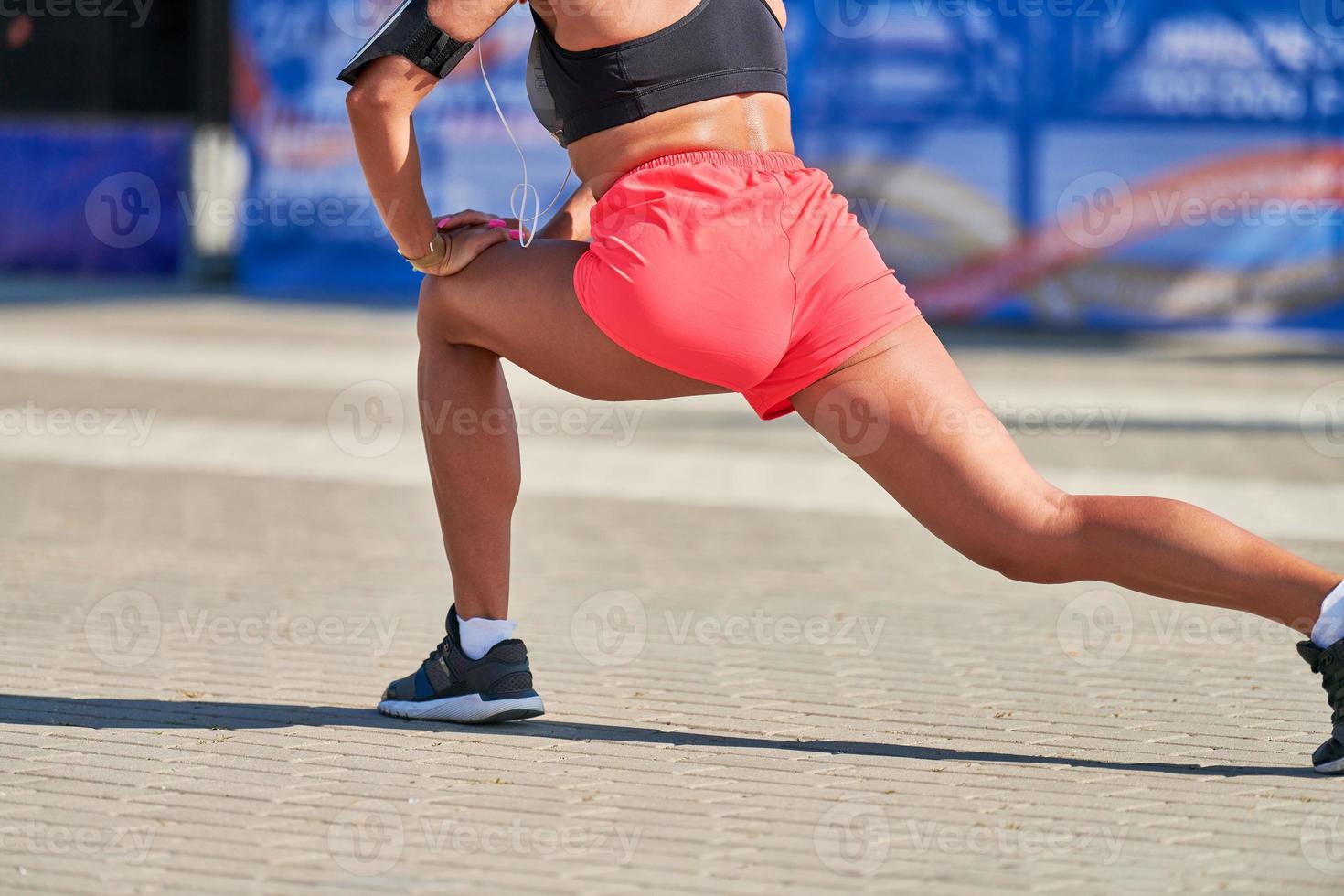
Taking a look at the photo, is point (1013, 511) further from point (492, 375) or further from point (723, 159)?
point (492, 375)

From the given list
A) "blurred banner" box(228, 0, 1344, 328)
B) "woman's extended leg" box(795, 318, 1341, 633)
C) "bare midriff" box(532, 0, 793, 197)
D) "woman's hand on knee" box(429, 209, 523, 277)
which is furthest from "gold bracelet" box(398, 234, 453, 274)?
"blurred banner" box(228, 0, 1344, 328)

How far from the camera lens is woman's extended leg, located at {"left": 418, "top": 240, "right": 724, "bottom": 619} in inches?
131

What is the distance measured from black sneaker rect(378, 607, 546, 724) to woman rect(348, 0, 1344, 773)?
2.22ft

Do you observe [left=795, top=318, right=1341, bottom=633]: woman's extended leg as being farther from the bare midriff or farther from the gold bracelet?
the gold bracelet

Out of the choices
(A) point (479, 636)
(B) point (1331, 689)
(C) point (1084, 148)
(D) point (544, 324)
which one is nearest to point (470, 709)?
(A) point (479, 636)

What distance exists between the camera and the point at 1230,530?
126 inches

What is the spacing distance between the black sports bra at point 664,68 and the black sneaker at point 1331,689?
149 centimetres

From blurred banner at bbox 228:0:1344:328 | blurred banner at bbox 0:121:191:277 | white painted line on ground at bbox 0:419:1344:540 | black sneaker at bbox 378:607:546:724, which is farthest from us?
blurred banner at bbox 0:121:191:277

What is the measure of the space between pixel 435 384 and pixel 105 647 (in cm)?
144

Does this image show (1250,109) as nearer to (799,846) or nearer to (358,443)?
(358,443)

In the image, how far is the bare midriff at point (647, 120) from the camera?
10.3 ft

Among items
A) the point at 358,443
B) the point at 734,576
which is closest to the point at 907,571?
the point at 734,576

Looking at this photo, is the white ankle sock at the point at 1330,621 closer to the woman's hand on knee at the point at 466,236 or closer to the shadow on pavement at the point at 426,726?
the shadow on pavement at the point at 426,726

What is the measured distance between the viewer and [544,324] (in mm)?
3338
